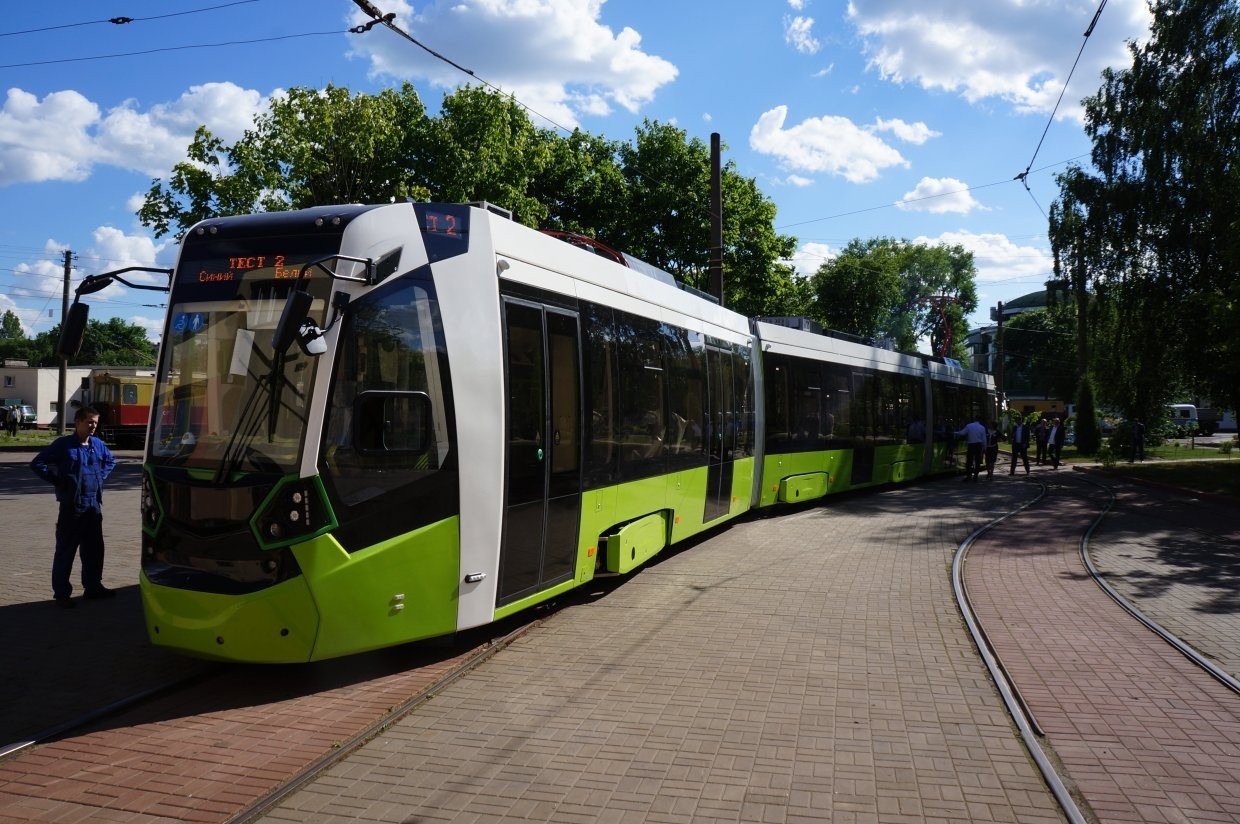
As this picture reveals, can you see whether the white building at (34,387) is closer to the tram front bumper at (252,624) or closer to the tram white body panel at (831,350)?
the tram white body panel at (831,350)

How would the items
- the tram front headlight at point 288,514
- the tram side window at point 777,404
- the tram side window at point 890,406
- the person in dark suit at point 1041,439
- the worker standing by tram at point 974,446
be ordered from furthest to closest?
the person in dark suit at point 1041,439 < the worker standing by tram at point 974,446 < the tram side window at point 890,406 < the tram side window at point 777,404 < the tram front headlight at point 288,514

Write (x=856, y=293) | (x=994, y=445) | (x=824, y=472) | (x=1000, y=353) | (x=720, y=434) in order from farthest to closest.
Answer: (x=856, y=293), (x=1000, y=353), (x=994, y=445), (x=824, y=472), (x=720, y=434)

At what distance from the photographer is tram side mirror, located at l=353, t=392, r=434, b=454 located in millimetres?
5977

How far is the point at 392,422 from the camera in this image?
6129 millimetres

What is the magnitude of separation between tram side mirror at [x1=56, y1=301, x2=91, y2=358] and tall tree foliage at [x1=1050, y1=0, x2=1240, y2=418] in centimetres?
2498

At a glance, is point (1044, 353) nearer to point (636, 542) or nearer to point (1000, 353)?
point (1000, 353)

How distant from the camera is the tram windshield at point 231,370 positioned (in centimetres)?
579

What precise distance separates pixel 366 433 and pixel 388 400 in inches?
10.0

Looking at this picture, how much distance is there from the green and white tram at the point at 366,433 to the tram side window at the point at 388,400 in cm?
1

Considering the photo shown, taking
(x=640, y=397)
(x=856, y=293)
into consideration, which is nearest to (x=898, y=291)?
(x=856, y=293)

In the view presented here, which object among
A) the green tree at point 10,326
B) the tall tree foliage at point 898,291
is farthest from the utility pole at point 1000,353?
the green tree at point 10,326

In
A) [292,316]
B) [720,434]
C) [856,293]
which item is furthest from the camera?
[856,293]

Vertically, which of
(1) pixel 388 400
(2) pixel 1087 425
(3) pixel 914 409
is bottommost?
(2) pixel 1087 425

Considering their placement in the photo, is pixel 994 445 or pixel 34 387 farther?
pixel 34 387
